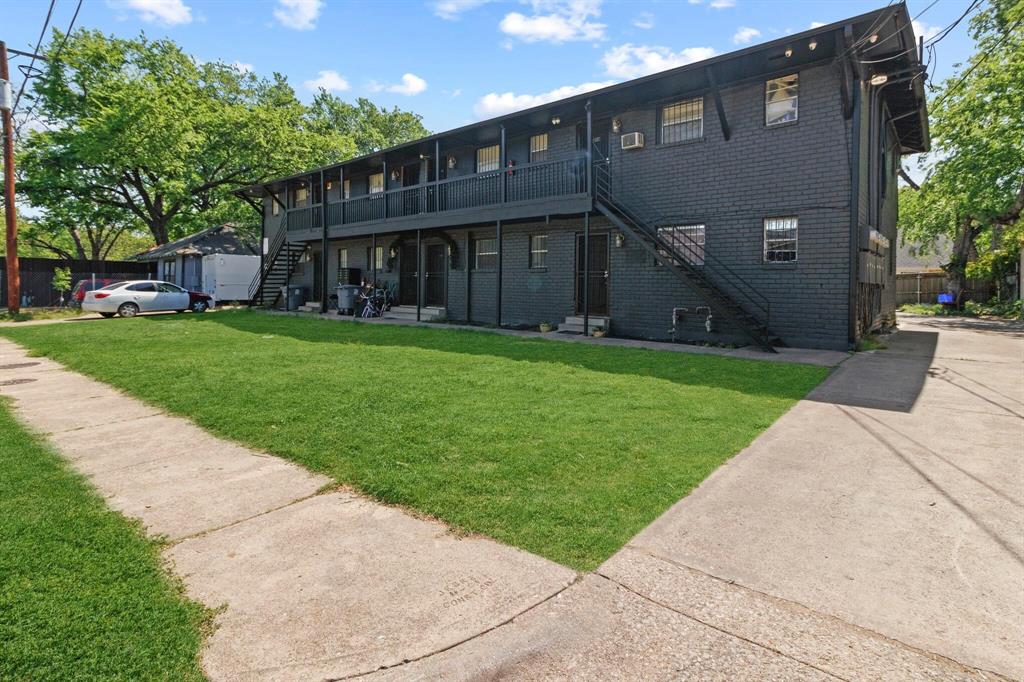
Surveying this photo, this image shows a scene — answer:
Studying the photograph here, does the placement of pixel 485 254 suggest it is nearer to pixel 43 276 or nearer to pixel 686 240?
pixel 686 240

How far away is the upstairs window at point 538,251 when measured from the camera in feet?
53.5

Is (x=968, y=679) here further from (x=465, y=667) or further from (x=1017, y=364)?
(x=1017, y=364)

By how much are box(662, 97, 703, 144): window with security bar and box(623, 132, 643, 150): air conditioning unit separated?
1.89 feet

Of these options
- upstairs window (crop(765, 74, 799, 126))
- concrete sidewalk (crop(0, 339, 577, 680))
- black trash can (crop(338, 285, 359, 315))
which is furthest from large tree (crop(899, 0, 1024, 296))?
concrete sidewalk (crop(0, 339, 577, 680))

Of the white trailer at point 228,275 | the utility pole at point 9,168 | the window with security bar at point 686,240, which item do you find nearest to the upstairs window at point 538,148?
the window with security bar at point 686,240

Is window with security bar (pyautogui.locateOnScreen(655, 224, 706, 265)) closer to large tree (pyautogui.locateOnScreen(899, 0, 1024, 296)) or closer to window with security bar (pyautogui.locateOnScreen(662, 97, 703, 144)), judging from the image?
window with security bar (pyautogui.locateOnScreen(662, 97, 703, 144))

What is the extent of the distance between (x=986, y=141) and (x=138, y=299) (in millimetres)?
34053

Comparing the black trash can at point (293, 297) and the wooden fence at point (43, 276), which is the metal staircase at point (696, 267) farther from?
the wooden fence at point (43, 276)

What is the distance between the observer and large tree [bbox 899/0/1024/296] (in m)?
21.3

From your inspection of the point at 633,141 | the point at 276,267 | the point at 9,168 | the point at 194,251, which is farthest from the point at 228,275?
the point at 633,141

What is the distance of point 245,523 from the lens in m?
3.46

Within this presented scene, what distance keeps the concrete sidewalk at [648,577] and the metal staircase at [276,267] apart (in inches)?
814

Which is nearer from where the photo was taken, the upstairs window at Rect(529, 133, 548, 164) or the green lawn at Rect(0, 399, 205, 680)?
the green lawn at Rect(0, 399, 205, 680)

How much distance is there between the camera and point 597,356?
10.2 metres
